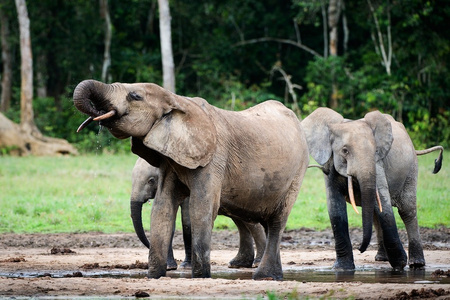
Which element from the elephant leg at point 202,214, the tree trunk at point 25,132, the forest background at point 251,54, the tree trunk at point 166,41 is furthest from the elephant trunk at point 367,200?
the tree trunk at point 25,132

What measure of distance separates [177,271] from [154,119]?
290 cm

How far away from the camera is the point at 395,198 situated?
11.7 metres

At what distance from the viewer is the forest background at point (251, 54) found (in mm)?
29641

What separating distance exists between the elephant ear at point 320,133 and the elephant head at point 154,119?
9.68ft

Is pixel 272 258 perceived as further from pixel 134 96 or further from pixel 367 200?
pixel 134 96

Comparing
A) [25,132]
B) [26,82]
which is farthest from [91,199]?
[26,82]

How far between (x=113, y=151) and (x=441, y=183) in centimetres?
1204

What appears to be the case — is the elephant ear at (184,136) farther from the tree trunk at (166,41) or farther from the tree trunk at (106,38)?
the tree trunk at (106,38)

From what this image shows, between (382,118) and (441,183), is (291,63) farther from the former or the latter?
(382,118)

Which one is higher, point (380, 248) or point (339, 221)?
point (339, 221)

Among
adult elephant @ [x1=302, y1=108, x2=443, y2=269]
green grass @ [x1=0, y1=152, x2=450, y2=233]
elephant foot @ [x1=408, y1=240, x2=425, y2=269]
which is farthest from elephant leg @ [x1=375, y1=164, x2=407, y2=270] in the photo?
green grass @ [x1=0, y1=152, x2=450, y2=233]

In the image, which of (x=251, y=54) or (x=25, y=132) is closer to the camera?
(x=25, y=132)

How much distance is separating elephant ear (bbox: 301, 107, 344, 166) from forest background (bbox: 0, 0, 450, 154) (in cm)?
1642

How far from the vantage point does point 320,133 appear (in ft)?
37.5
